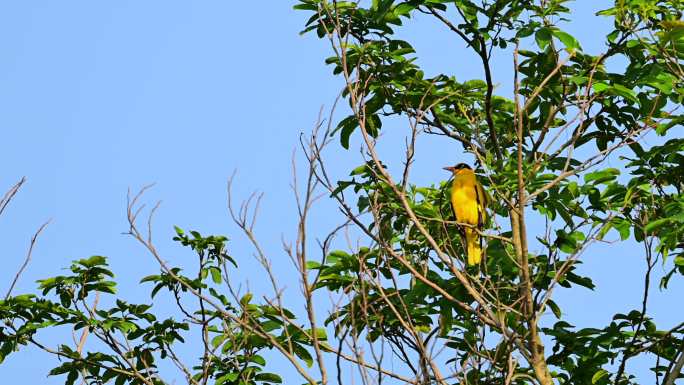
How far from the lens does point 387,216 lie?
17.7ft

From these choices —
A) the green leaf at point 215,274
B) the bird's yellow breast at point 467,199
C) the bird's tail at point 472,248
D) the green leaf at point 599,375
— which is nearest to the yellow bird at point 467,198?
the bird's yellow breast at point 467,199

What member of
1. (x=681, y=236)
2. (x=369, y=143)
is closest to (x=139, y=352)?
(x=369, y=143)

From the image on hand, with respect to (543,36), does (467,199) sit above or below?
above

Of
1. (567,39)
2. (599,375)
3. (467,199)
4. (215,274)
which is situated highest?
(467,199)

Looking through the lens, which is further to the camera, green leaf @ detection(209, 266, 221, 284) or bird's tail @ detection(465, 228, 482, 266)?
green leaf @ detection(209, 266, 221, 284)

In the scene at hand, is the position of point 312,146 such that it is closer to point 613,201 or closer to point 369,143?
point 369,143

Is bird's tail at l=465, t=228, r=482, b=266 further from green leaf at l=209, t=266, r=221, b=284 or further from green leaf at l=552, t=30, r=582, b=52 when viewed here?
green leaf at l=209, t=266, r=221, b=284

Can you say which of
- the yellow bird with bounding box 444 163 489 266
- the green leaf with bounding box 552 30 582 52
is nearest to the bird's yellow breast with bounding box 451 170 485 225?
the yellow bird with bounding box 444 163 489 266

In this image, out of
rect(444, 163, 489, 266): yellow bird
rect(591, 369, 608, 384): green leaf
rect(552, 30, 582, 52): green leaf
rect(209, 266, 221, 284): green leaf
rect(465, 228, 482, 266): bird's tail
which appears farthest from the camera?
rect(444, 163, 489, 266): yellow bird

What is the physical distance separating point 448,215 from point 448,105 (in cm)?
80

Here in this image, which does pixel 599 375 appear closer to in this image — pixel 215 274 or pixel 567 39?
pixel 567 39

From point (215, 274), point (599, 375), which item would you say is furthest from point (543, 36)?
point (215, 274)

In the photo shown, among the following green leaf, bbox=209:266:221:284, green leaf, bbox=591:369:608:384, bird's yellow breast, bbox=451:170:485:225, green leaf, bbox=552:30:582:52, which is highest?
bird's yellow breast, bbox=451:170:485:225

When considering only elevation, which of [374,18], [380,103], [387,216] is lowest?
[387,216]
